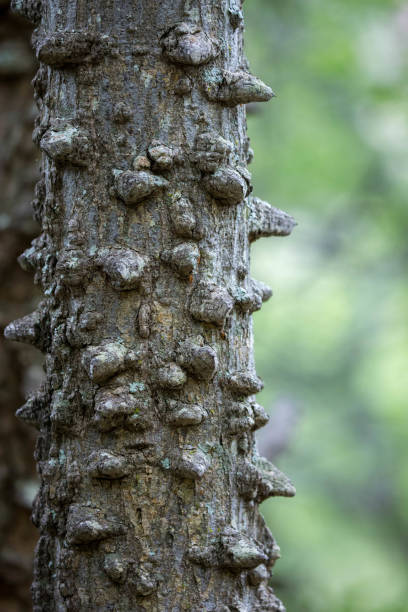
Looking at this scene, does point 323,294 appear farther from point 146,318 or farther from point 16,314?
point 146,318

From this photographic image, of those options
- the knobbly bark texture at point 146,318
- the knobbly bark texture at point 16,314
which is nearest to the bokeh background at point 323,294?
the knobbly bark texture at point 16,314

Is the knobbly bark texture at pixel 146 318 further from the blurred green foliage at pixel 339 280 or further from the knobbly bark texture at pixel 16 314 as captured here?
the blurred green foliage at pixel 339 280

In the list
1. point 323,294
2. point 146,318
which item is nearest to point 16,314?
point 146,318

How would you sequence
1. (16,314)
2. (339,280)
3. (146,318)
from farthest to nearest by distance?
(339,280)
(16,314)
(146,318)

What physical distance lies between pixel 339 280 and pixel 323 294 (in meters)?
0.12

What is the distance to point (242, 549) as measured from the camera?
0.66 meters

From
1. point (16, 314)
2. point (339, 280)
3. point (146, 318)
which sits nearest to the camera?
point (146, 318)

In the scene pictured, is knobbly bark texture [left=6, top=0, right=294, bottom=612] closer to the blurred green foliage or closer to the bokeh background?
the bokeh background

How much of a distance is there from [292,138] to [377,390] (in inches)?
60.7

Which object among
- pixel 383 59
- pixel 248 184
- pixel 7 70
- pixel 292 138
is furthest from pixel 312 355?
pixel 248 184

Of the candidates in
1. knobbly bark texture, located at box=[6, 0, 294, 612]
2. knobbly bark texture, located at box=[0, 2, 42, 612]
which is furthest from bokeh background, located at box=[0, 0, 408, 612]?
knobbly bark texture, located at box=[6, 0, 294, 612]

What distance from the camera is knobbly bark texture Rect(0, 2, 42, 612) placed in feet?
5.67

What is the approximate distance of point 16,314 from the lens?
1.75m

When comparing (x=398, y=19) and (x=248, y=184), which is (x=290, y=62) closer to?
(x=398, y=19)
